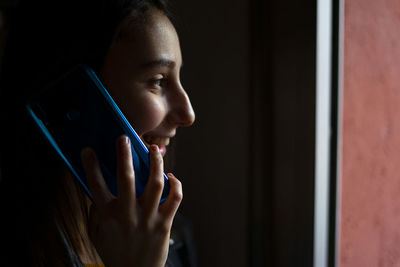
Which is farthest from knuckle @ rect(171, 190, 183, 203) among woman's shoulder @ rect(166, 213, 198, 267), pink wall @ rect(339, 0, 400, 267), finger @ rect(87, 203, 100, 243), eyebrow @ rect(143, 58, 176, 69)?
pink wall @ rect(339, 0, 400, 267)

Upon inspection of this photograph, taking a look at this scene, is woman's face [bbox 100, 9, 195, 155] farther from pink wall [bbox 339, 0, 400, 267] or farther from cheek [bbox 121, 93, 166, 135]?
pink wall [bbox 339, 0, 400, 267]

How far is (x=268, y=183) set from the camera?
0.83 metres

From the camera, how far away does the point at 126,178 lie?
463mm

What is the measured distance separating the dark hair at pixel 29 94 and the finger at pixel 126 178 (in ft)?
0.66

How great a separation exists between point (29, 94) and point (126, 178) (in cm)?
26

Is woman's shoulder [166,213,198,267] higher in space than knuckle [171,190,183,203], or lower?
lower

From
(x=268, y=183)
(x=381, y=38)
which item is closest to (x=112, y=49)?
(x=268, y=183)

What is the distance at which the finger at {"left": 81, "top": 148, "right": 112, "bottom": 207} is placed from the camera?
48 cm

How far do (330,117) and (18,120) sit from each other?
681 mm

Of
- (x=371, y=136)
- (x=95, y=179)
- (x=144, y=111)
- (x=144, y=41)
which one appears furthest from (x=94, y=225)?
(x=371, y=136)

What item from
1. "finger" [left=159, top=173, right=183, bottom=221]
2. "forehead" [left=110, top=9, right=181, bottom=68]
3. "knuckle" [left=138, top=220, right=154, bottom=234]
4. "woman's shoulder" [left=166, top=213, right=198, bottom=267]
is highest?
"forehead" [left=110, top=9, right=181, bottom=68]

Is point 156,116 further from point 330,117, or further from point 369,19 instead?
point 369,19

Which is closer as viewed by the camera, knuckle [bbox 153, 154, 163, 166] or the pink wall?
knuckle [bbox 153, 154, 163, 166]

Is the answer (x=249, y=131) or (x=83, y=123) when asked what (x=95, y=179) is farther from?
(x=249, y=131)
